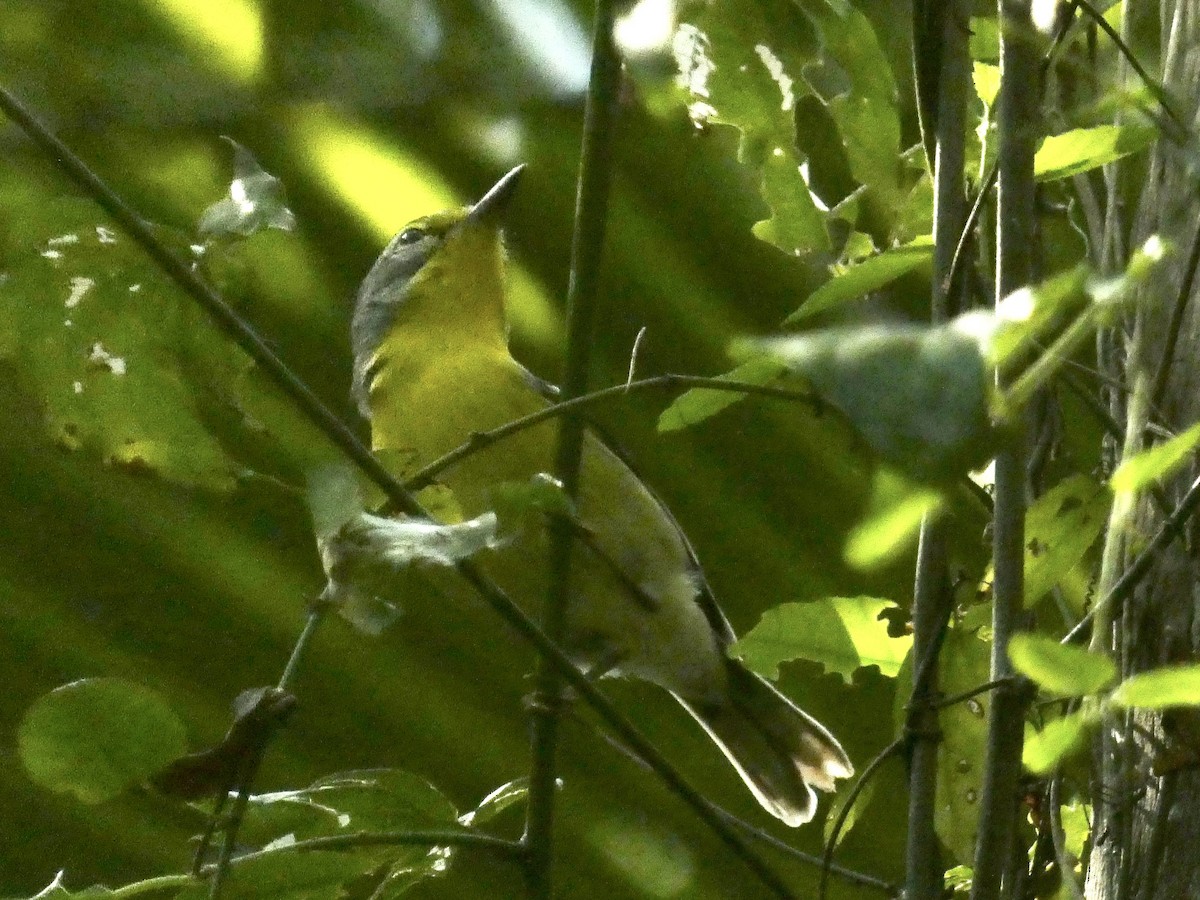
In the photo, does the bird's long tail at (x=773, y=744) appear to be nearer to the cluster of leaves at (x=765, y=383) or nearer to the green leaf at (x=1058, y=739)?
the cluster of leaves at (x=765, y=383)

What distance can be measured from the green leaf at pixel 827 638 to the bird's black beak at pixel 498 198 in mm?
898

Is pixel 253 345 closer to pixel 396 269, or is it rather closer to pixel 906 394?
pixel 906 394

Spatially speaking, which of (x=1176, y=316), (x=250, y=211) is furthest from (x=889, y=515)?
(x=1176, y=316)

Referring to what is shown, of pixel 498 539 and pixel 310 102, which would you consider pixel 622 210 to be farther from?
pixel 498 539

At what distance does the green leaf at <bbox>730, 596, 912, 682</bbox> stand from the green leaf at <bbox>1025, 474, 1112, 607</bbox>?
0.22 metres

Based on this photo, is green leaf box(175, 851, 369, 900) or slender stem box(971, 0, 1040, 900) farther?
green leaf box(175, 851, 369, 900)

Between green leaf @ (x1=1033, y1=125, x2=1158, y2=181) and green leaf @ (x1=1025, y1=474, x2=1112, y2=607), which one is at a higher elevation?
green leaf @ (x1=1033, y1=125, x2=1158, y2=181)

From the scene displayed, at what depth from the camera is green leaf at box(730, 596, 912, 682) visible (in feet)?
4.45

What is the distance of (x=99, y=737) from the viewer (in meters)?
0.90

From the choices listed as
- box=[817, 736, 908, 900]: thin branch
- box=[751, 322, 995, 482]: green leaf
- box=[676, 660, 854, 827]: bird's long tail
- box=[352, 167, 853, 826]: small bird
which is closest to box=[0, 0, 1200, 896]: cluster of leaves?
box=[751, 322, 995, 482]: green leaf

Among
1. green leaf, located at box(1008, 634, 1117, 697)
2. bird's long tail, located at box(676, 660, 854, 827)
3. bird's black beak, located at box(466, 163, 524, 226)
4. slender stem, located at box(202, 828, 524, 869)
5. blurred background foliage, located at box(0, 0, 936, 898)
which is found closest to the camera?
green leaf, located at box(1008, 634, 1117, 697)

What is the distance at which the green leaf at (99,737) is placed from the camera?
891 millimetres

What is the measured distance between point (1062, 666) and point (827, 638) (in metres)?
0.85

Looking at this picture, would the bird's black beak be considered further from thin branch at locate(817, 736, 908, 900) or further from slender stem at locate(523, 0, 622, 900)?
thin branch at locate(817, 736, 908, 900)
